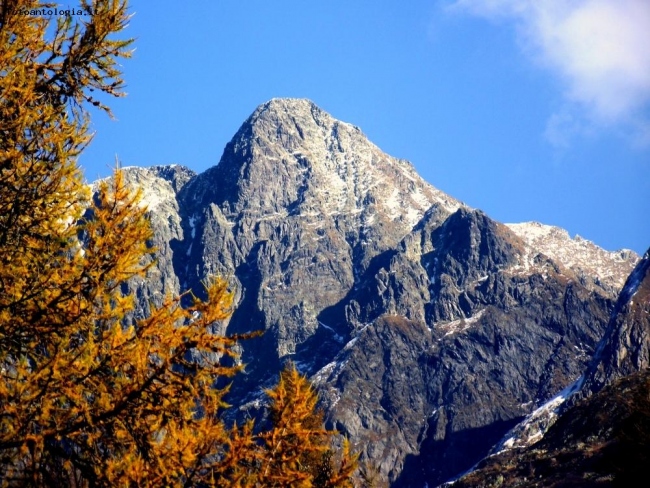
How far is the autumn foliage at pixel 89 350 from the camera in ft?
27.2

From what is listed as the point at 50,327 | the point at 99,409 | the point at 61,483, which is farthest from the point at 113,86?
the point at 61,483

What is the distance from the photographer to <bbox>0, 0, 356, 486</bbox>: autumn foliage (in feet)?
27.2

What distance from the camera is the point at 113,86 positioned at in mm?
11680

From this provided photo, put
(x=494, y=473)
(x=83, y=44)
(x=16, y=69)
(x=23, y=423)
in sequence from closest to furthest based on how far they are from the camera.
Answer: (x=23, y=423) → (x=16, y=69) → (x=83, y=44) → (x=494, y=473)

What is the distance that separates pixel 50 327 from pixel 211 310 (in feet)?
6.24

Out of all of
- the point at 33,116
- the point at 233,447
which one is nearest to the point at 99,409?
the point at 233,447

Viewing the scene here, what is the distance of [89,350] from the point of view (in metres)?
8.68

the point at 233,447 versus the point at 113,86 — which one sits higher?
the point at 113,86

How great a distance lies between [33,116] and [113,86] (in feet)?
6.74

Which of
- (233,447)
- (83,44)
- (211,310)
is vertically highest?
(83,44)

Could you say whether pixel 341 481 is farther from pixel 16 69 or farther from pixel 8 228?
pixel 16 69

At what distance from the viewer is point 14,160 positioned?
9398 mm

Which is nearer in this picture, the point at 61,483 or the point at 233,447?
the point at 61,483

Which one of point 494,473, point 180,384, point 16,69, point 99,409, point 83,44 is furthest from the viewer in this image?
point 494,473
